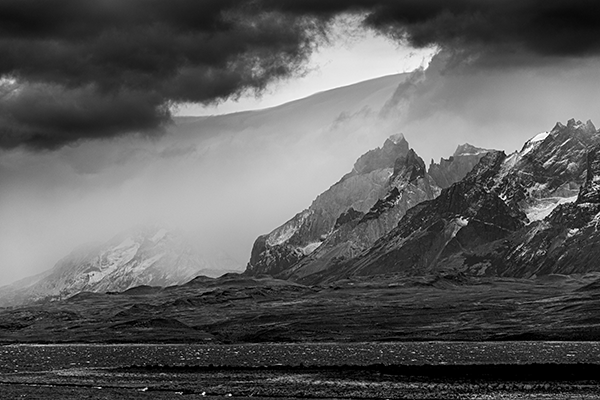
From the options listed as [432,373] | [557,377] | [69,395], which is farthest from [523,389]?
[69,395]

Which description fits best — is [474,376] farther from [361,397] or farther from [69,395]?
[69,395]

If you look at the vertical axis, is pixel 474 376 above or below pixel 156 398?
below

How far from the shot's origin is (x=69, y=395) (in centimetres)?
16600

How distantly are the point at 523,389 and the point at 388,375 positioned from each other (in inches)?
1504

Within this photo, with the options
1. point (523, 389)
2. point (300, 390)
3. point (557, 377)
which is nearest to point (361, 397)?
point (300, 390)

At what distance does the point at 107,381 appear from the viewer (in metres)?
200

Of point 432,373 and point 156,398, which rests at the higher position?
point 156,398

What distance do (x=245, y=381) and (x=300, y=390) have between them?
72.5ft

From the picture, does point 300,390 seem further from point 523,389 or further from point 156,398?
point 523,389

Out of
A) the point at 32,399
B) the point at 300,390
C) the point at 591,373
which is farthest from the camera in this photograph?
the point at 591,373

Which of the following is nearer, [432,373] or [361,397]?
[361,397]

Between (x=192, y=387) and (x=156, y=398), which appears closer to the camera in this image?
(x=156, y=398)

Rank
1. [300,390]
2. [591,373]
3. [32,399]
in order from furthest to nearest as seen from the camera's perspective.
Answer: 1. [591,373]
2. [300,390]
3. [32,399]

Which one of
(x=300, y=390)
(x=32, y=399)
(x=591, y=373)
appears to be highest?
(x=32, y=399)
